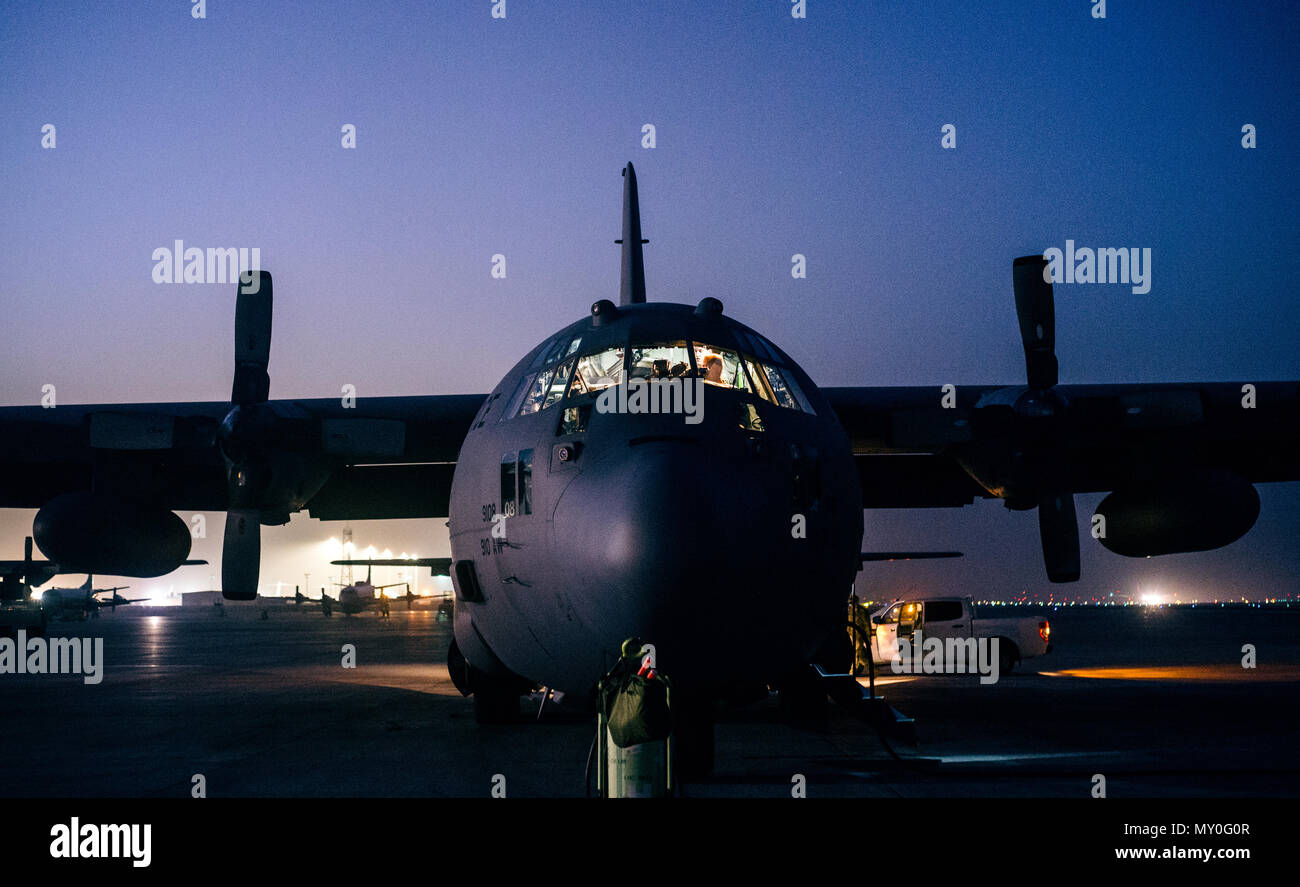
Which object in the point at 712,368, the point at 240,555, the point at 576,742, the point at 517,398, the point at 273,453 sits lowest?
the point at 576,742

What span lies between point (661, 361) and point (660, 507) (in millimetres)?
1916

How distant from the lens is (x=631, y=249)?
14664 mm

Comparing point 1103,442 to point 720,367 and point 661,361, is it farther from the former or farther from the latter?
point 661,361

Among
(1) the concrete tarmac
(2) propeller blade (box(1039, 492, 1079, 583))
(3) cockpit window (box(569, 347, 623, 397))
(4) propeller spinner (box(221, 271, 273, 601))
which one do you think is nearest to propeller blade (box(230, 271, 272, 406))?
(4) propeller spinner (box(221, 271, 273, 601))

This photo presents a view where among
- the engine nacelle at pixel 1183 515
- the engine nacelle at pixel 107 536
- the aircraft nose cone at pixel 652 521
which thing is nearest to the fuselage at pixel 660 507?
the aircraft nose cone at pixel 652 521

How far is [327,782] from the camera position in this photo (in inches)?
358

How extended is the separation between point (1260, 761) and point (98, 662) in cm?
3026

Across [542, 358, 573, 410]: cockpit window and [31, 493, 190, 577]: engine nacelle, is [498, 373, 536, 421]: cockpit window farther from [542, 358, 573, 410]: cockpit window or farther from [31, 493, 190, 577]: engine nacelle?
[31, 493, 190, 577]: engine nacelle

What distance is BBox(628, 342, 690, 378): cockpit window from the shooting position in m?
7.70

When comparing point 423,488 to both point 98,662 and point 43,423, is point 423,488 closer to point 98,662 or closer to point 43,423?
point 43,423

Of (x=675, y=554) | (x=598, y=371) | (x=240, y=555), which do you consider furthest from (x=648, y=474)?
(x=240, y=555)

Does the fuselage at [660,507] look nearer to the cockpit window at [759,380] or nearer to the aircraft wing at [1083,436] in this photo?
the cockpit window at [759,380]
